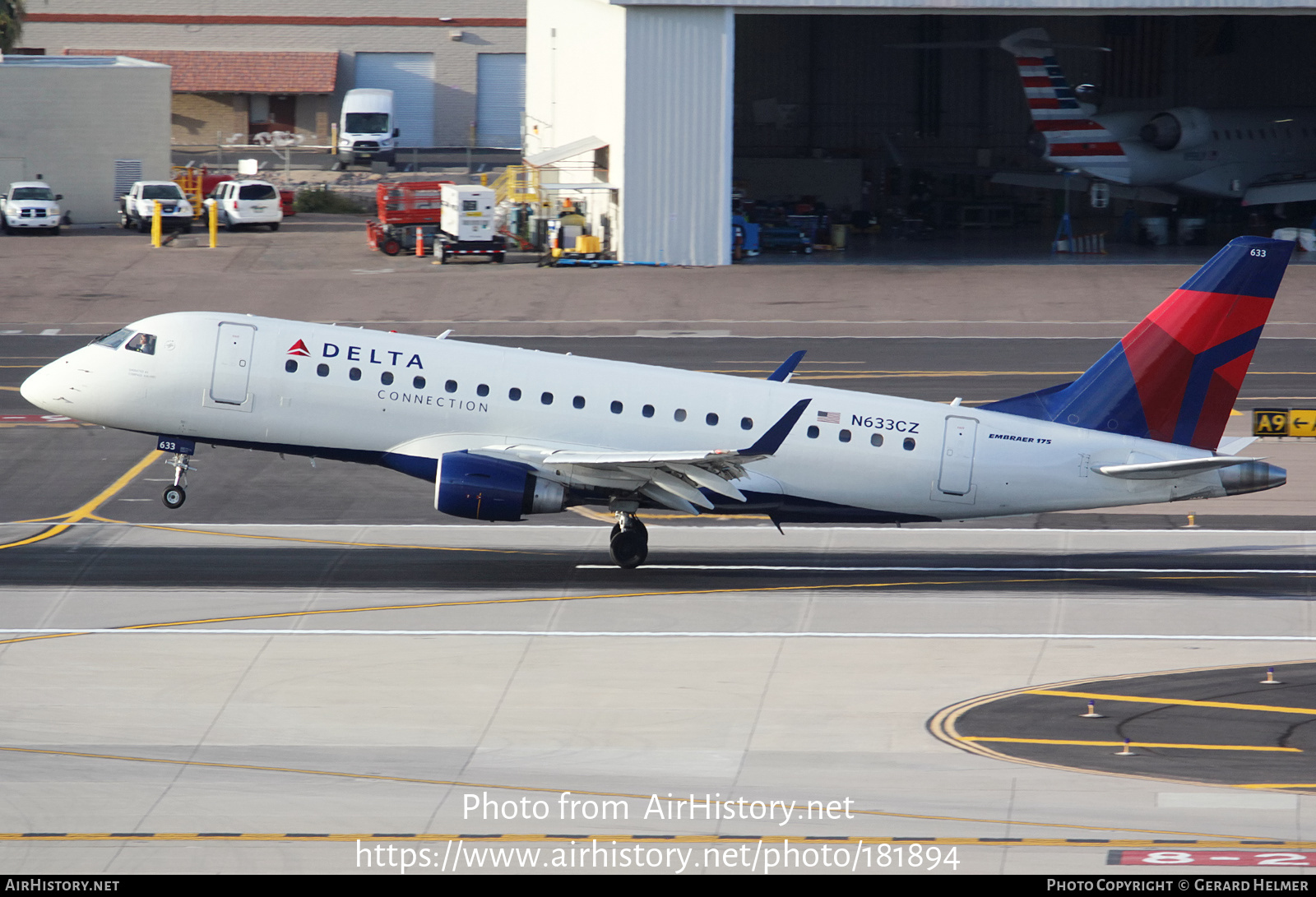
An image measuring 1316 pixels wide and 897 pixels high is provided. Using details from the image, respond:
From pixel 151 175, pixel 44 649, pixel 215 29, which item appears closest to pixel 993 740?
pixel 44 649

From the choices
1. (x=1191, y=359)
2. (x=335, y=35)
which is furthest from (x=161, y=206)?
(x=1191, y=359)

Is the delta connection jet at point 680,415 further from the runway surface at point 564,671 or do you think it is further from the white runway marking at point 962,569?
the runway surface at point 564,671

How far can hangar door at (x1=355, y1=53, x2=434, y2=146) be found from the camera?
12131 cm

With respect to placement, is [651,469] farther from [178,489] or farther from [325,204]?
[325,204]

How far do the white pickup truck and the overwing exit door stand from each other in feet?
Result: 186

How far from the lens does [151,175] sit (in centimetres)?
8700

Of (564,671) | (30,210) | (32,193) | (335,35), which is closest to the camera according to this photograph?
(564,671)

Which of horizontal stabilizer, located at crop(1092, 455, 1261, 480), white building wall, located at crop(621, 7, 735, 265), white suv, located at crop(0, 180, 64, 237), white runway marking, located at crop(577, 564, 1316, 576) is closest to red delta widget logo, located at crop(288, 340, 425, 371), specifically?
white runway marking, located at crop(577, 564, 1316, 576)

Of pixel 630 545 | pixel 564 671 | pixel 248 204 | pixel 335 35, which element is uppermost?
pixel 335 35

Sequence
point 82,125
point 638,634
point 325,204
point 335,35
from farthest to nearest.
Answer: point 335,35, point 325,204, point 82,125, point 638,634

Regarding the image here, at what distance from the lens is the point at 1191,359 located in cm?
3114

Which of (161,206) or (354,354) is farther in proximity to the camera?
(161,206)

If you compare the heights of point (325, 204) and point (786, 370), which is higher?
point (325, 204)

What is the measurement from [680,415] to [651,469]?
161 cm
